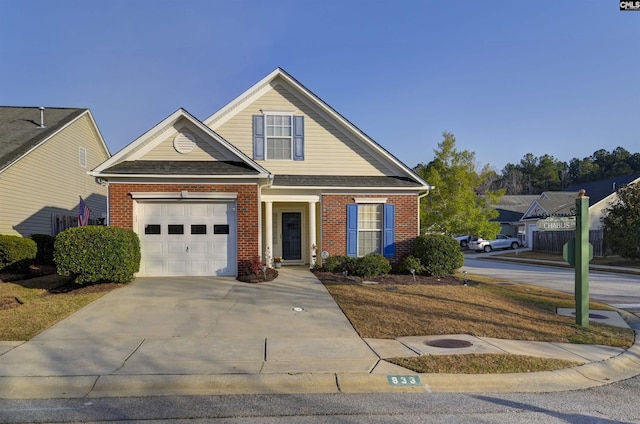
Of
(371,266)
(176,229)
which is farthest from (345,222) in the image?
(176,229)

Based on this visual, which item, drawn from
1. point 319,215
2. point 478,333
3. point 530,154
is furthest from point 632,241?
point 530,154

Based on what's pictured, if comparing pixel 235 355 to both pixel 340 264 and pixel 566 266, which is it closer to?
pixel 340 264

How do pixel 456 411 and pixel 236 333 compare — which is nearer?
pixel 456 411

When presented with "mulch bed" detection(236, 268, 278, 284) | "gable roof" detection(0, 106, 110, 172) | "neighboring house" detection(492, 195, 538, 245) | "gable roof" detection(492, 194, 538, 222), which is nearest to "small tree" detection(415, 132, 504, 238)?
"mulch bed" detection(236, 268, 278, 284)

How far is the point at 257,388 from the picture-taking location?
16.6ft

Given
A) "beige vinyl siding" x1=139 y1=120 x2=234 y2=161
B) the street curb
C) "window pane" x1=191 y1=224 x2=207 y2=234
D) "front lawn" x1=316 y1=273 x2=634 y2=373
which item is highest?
"beige vinyl siding" x1=139 y1=120 x2=234 y2=161

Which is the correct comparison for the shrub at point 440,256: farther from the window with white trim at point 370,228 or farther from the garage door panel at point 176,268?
the garage door panel at point 176,268

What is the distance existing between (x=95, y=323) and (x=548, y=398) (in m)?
7.46

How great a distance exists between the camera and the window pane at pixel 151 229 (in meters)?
12.4

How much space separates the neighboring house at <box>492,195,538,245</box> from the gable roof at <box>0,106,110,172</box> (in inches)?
1565

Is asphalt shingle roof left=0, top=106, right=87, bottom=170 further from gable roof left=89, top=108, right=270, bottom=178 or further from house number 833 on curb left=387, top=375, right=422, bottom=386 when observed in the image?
house number 833 on curb left=387, top=375, right=422, bottom=386

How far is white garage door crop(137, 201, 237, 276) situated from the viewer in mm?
12375

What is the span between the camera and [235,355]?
6051mm

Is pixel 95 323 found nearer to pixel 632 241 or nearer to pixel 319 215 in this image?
pixel 319 215
